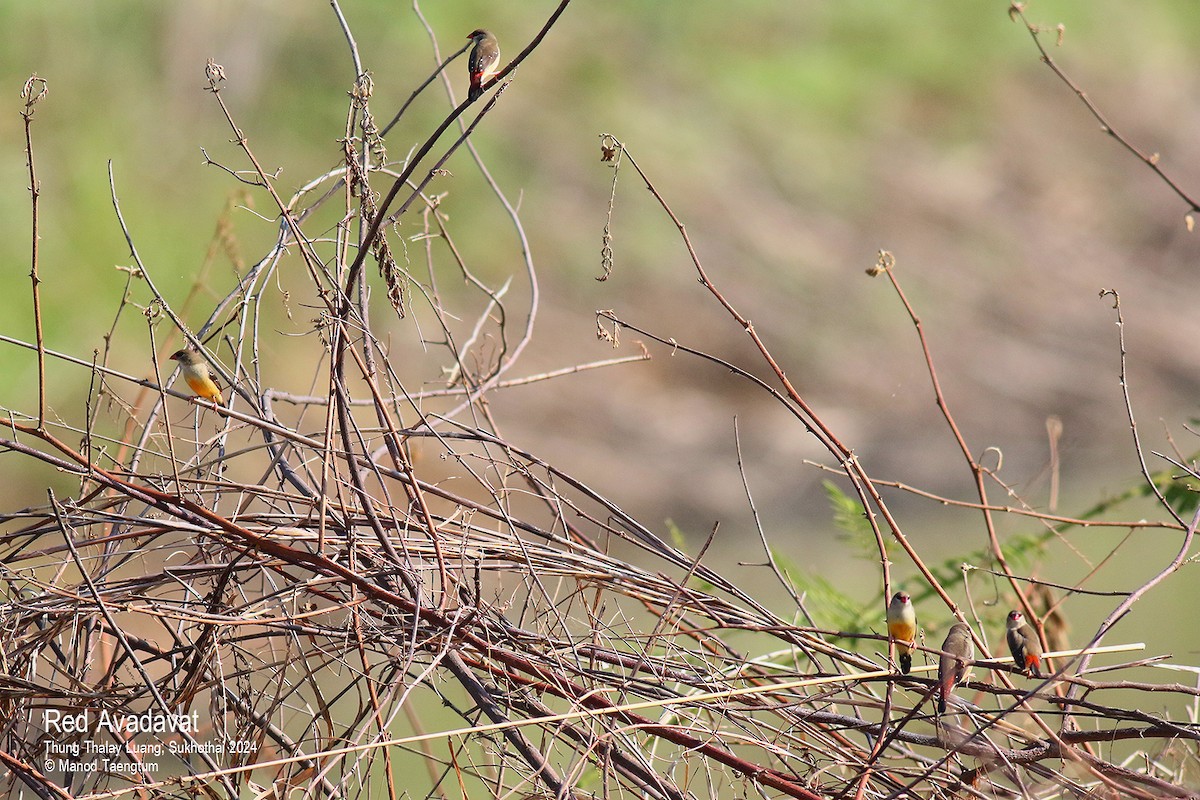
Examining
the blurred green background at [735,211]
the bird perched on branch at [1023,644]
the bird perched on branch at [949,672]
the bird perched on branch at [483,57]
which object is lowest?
the bird perched on branch at [949,672]

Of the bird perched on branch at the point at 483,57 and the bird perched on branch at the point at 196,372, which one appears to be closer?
the bird perched on branch at the point at 483,57

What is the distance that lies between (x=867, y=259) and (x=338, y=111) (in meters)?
4.89

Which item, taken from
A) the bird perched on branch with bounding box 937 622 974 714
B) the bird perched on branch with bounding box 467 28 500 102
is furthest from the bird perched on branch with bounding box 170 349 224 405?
the bird perched on branch with bounding box 937 622 974 714

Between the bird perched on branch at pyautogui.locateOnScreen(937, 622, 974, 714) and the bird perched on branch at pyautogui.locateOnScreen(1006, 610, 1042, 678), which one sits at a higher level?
the bird perched on branch at pyautogui.locateOnScreen(1006, 610, 1042, 678)

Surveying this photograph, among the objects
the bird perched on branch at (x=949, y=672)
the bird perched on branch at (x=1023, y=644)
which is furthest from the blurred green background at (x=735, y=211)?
the bird perched on branch at (x=949, y=672)

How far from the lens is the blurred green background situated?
355 inches

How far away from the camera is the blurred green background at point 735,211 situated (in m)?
9.02

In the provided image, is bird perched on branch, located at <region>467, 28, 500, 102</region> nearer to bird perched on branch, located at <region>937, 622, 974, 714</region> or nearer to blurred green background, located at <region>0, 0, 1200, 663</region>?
bird perched on branch, located at <region>937, 622, 974, 714</region>

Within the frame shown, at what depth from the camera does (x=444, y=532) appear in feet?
6.96

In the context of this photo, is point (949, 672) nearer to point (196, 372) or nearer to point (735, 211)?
point (196, 372)

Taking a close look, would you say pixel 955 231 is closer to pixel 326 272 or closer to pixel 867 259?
pixel 867 259

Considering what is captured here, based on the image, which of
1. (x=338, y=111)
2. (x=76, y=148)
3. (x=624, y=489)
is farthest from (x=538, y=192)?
(x=76, y=148)

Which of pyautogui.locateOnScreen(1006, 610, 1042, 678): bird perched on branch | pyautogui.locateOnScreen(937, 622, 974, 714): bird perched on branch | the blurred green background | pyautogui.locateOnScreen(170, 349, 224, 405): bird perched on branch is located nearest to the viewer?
pyautogui.locateOnScreen(937, 622, 974, 714): bird perched on branch

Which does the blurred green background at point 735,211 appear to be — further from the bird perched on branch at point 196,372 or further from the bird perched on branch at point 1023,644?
the bird perched on branch at point 1023,644
